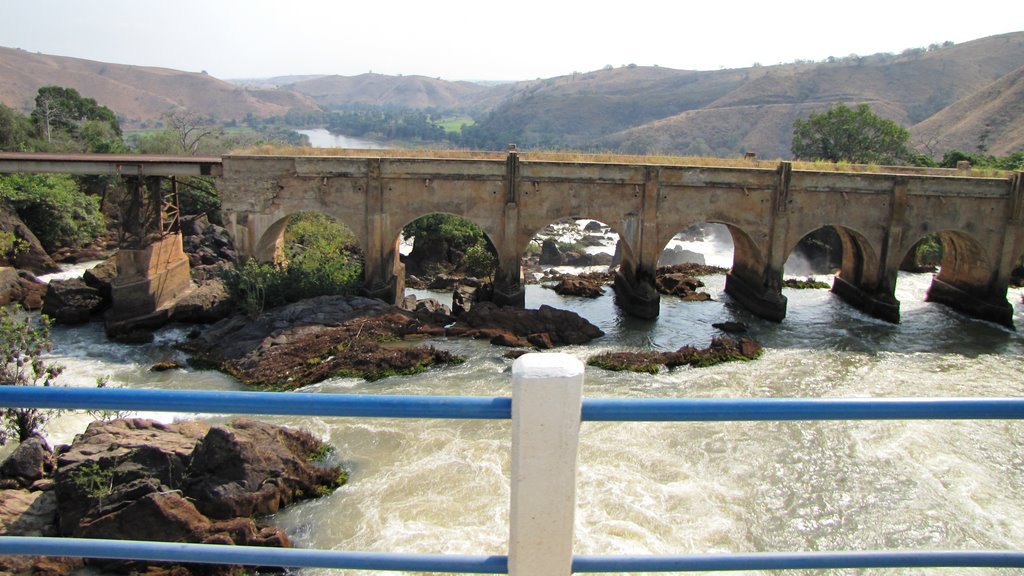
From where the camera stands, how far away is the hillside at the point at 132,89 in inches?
4178

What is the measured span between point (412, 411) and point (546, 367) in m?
0.40

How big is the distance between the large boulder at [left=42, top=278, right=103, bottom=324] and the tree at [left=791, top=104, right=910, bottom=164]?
110 feet

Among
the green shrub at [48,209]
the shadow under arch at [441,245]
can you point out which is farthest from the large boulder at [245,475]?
the green shrub at [48,209]

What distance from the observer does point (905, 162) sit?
1518 inches

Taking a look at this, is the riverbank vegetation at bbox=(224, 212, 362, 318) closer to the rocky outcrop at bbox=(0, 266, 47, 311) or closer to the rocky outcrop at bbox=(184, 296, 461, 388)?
the rocky outcrop at bbox=(184, 296, 461, 388)

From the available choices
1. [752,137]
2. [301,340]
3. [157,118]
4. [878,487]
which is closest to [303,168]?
[301,340]

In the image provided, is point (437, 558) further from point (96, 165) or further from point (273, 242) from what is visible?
point (273, 242)

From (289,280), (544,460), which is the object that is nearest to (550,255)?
(289,280)

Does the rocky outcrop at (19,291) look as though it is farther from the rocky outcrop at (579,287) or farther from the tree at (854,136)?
the tree at (854,136)

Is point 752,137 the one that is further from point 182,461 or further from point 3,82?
point 3,82

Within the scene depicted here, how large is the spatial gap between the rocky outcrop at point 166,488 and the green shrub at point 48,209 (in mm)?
18418

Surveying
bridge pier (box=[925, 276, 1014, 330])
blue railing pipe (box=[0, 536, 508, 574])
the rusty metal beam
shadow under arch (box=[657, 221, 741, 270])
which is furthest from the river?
blue railing pipe (box=[0, 536, 508, 574])

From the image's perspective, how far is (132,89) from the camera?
134 m

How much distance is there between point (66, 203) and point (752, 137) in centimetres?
7732
